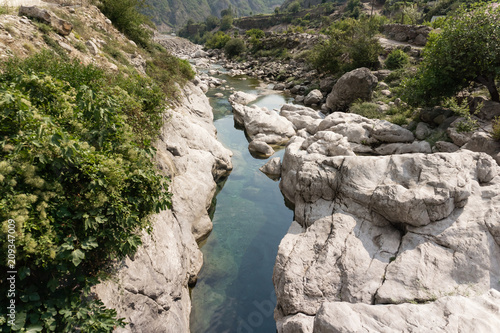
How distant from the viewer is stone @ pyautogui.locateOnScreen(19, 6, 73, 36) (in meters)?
11.0

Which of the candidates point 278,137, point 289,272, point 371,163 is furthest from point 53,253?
point 278,137

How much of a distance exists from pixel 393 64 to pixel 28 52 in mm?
34872

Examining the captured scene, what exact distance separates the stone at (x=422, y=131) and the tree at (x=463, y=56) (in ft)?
5.94

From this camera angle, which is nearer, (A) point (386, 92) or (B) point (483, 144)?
(B) point (483, 144)

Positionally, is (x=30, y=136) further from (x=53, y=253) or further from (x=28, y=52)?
(x=28, y=52)

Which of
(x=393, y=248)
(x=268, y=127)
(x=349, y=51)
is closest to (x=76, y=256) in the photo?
(x=393, y=248)

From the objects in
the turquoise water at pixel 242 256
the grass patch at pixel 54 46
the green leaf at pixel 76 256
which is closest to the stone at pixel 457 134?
the turquoise water at pixel 242 256

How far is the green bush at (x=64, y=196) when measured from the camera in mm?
3764

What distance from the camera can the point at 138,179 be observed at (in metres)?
5.26

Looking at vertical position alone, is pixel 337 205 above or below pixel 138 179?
below

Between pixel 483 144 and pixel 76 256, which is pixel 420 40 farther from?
pixel 76 256

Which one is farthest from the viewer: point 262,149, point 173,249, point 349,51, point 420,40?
point 420,40

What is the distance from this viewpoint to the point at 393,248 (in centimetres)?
830

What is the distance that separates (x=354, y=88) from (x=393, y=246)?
19415 millimetres
